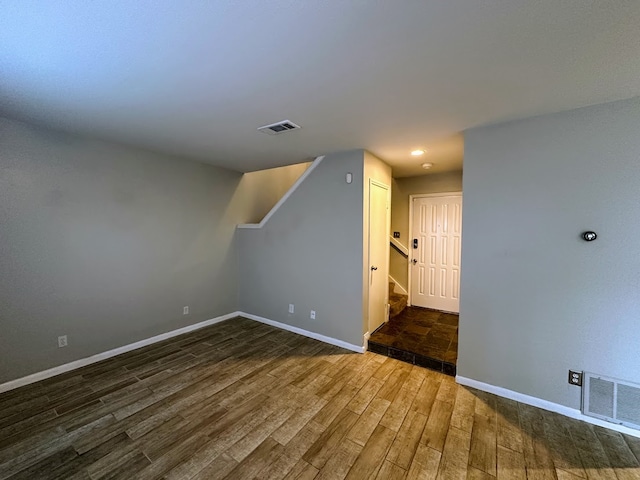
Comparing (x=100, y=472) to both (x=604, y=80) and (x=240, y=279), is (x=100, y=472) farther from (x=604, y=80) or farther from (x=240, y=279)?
(x=604, y=80)

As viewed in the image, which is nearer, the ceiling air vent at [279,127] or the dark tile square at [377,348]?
the ceiling air vent at [279,127]

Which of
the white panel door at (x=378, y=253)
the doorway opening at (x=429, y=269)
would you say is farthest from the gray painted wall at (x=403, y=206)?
the white panel door at (x=378, y=253)

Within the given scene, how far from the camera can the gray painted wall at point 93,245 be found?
2498 millimetres

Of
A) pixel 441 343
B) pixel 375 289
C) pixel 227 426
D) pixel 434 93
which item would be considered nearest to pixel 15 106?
pixel 227 426

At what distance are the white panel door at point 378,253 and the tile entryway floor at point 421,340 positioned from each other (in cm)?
23

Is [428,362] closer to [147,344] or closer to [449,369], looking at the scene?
[449,369]

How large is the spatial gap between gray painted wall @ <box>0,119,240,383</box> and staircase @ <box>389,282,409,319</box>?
310cm

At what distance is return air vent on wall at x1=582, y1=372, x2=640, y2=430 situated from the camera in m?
1.97

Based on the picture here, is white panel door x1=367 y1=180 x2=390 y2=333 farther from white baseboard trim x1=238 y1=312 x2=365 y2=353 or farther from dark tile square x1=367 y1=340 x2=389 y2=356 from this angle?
white baseboard trim x1=238 y1=312 x2=365 y2=353

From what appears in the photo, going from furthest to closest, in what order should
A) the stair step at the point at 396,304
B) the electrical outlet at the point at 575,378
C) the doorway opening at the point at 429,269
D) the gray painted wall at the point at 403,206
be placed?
1. the gray painted wall at the point at 403,206
2. the stair step at the point at 396,304
3. the doorway opening at the point at 429,269
4. the electrical outlet at the point at 575,378

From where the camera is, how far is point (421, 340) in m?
3.40

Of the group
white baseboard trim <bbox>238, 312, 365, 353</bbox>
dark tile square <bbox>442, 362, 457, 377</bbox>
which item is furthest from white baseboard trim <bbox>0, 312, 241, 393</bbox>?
dark tile square <bbox>442, 362, 457, 377</bbox>

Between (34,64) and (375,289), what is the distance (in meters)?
3.76

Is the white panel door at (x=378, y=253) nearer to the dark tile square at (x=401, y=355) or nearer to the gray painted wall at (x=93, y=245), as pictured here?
the dark tile square at (x=401, y=355)
